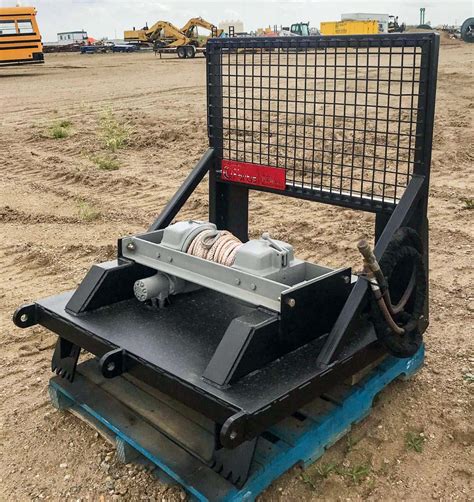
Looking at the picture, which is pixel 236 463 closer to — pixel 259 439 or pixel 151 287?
pixel 259 439

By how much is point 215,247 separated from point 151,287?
12.2 inches

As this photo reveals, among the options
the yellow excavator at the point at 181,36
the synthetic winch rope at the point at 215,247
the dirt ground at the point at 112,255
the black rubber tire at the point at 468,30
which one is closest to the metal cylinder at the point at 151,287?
the synthetic winch rope at the point at 215,247

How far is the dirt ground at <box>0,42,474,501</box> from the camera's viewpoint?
236 cm

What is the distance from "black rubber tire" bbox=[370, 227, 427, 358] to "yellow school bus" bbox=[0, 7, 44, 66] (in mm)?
20254

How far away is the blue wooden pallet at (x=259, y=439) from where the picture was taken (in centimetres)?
214

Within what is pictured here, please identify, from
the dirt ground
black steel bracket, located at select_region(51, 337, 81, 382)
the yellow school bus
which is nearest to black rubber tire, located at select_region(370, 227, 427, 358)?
the dirt ground

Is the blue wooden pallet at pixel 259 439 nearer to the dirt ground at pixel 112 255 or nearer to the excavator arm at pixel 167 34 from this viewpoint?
the dirt ground at pixel 112 255

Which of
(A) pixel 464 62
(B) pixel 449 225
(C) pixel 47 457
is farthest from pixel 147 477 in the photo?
(A) pixel 464 62

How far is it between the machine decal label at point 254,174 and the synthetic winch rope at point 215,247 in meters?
0.50

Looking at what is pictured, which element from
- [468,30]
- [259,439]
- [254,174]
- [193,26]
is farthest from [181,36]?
[259,439]

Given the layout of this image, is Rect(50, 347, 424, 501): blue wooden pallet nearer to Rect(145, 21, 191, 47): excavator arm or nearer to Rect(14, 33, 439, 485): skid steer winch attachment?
Rect(14, 33, 439, 485): skid steer winch attachment

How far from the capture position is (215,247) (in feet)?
8.43

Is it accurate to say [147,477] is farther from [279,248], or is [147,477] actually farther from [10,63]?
[10,63]

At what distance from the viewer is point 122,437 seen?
2375 mm
